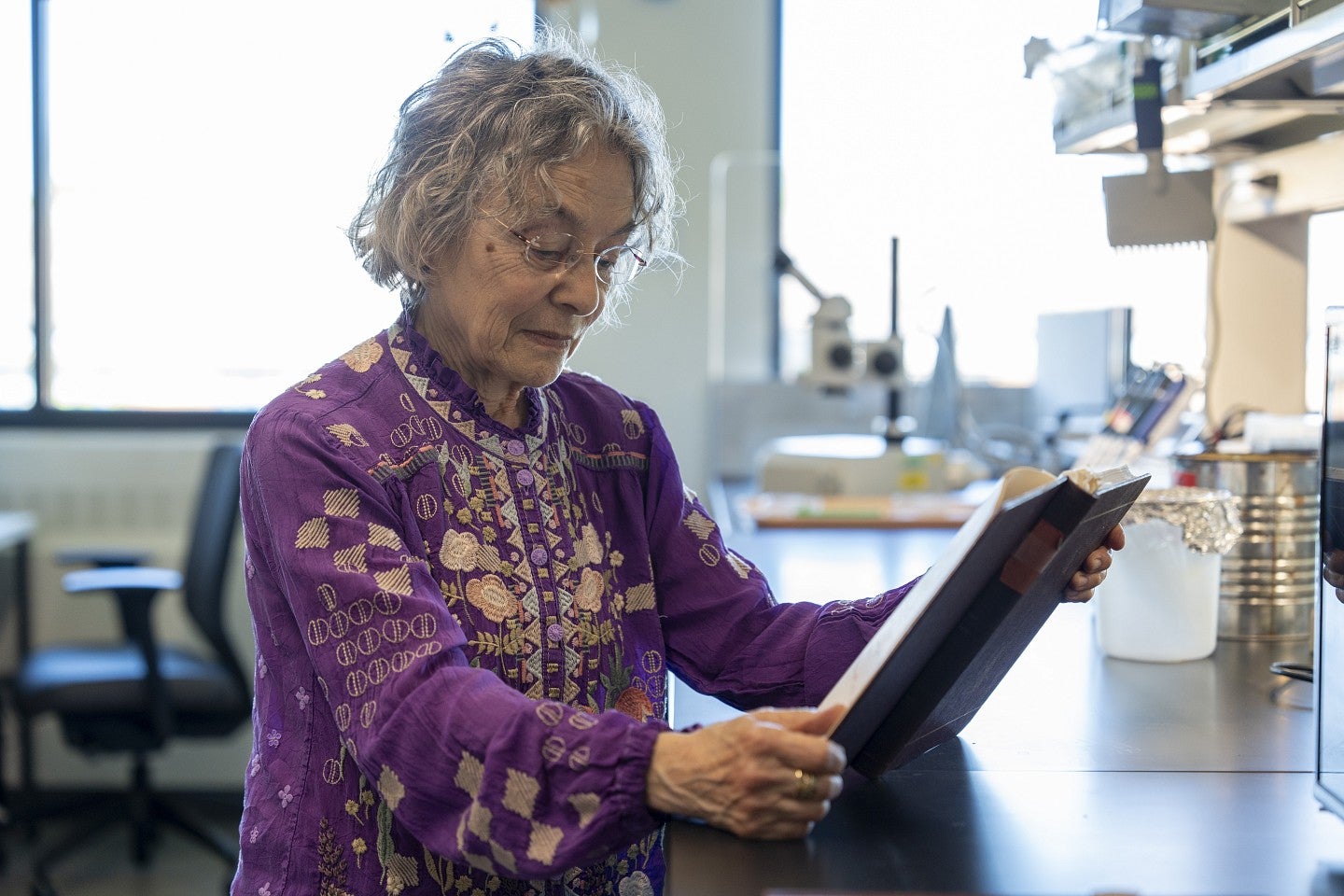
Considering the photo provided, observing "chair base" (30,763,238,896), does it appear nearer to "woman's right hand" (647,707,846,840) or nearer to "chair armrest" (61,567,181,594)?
"chair armrest" (61,567,181,594)

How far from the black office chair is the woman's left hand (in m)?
2.20

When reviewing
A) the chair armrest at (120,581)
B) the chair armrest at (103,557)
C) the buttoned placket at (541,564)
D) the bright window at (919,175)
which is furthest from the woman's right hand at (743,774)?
the bright window at (919,175)

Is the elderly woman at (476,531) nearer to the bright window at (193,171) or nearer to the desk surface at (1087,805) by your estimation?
the desk surface at (1087,805)

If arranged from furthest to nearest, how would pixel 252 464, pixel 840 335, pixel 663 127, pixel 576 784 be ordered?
pixel 840 335 → pixel 663 127 → pixel 252 464 → pixel 576 784

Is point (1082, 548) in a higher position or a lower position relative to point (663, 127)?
lower

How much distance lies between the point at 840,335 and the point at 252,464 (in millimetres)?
2378

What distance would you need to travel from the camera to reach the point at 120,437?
3.75 m

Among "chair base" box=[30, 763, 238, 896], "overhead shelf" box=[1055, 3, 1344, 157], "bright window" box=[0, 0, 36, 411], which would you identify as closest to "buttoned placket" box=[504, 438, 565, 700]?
"overhead shelf" box=[1055, 3, 1344, 157]

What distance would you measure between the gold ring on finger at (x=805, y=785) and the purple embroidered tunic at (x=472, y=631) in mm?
95

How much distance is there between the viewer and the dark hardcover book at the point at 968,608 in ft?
2.78

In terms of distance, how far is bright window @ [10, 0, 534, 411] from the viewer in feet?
12.3

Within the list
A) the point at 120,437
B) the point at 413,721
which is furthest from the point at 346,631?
the point at 120,437

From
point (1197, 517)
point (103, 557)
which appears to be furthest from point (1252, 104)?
point (103, 557)

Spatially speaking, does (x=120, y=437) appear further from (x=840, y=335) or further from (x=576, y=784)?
(x=576, y=784)
